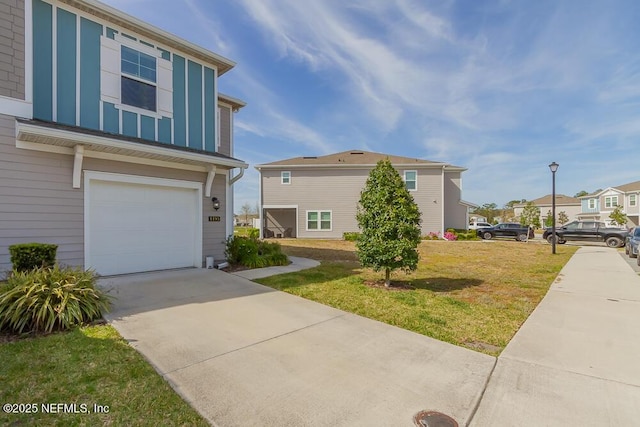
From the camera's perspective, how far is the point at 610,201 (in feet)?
127

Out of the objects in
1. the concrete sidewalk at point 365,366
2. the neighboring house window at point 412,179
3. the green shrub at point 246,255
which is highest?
the neighboring house window at point 412,179

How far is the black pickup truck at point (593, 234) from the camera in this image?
17.9m

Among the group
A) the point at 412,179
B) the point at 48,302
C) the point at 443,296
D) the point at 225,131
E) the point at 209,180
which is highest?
the point at 225,131

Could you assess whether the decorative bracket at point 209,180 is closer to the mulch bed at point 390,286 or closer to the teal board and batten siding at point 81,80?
the teal board and batten siding at point 81,80

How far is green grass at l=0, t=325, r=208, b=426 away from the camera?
2.21 m

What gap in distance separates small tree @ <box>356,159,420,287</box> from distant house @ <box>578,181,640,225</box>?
45556 mm

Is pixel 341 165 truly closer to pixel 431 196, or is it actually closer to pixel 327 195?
pixel 327 195

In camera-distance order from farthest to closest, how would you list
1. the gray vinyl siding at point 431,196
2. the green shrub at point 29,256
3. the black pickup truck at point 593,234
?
the gray vinyl siding at point 431,196
the black pickup truck at point 593,234
the green shrub at point 29,256

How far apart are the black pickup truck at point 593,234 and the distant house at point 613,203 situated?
25.5 m

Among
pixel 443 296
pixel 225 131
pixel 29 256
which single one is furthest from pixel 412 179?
pixel 29 256

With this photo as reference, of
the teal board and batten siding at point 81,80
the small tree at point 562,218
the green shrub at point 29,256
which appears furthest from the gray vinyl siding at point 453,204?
the small tree at point 562,218

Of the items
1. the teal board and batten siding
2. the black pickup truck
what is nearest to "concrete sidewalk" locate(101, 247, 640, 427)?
the teal board and batten siding

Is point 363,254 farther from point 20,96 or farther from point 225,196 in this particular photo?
point 20,96

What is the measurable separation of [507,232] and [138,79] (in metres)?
25.9
